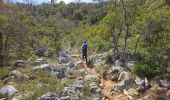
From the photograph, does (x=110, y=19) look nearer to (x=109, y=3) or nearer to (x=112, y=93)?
(x=109, y=3)

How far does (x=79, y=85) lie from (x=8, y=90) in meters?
3.08

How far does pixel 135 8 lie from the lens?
54.7ft

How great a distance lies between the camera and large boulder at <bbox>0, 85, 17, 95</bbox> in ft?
39.7

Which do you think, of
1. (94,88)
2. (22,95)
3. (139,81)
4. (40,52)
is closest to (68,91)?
(94,88)

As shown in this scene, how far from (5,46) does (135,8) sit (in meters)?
Result: 8.32

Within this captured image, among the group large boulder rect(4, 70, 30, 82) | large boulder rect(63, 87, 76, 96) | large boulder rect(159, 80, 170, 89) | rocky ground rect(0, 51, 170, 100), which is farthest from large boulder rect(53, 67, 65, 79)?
large boulder rect(159, 80, 170, 89)

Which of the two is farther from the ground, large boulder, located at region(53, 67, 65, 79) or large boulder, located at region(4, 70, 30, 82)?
large boulder, located at region(4, 70, 30, 82)

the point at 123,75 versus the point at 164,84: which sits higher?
the point at 123,75

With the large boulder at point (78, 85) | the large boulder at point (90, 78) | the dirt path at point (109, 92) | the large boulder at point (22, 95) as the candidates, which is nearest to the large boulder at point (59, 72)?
Answer: the large boulder at point (90, 78)

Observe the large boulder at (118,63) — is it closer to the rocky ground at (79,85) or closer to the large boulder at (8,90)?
the rocky ground at (79,85)

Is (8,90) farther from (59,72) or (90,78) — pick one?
(90,78)

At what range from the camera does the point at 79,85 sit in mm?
13289

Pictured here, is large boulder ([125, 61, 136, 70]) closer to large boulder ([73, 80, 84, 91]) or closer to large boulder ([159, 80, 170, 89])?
large boulder ([159, 80, 170, 89])

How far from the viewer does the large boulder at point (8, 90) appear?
12106 mm
